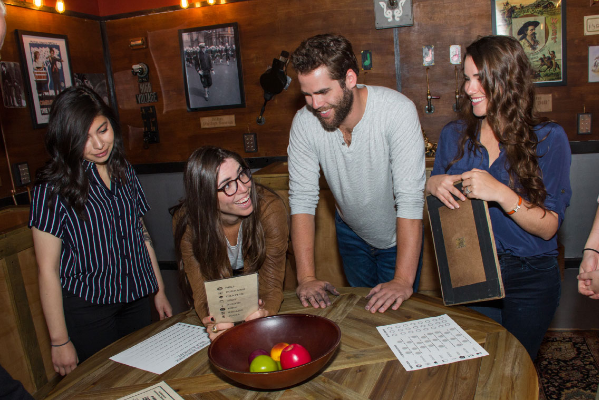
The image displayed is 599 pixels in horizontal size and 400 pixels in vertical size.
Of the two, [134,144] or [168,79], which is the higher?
[168,79]

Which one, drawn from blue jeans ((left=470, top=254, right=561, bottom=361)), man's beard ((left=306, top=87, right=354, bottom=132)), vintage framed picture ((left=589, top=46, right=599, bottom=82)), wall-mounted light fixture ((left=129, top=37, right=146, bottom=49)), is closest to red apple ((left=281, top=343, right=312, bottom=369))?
blue jeans ((left=470, top=254, right=561, bottom=361))

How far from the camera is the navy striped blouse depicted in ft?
5.85

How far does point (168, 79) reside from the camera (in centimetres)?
403

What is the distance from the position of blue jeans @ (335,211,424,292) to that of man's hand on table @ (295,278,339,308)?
1.55ft

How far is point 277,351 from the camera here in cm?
132

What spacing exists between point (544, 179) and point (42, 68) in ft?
10.9

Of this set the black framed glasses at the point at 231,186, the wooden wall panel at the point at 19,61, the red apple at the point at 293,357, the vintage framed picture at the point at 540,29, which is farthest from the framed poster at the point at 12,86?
the vintage framed picture at the point at 540,29

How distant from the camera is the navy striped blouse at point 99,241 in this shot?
1783 mm

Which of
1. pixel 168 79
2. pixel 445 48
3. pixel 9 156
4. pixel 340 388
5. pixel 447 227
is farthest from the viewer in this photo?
pixel 168 79

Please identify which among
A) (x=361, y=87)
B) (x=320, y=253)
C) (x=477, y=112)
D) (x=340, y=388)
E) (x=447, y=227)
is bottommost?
(x=320, y=253)

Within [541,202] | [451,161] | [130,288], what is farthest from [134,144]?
[541,202]

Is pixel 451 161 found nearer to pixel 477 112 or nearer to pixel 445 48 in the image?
pixel 477 112

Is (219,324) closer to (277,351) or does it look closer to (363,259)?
(277,351)

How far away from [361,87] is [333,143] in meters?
0.26
